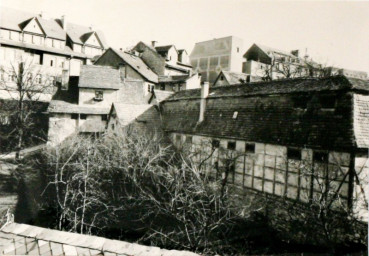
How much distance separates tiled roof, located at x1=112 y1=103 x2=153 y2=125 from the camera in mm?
25116

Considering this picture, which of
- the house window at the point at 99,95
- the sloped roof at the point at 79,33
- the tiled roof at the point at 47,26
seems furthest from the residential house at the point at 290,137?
the sloped roof at the point at 79,33

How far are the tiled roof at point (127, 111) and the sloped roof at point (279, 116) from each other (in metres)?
3.52

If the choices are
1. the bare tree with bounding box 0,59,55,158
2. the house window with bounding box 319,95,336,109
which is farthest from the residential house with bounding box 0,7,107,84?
the house window with bounding box 319,95,336,109

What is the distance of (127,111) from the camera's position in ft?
84.3

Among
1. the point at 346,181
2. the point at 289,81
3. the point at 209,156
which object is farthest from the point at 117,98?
the point at 346,181

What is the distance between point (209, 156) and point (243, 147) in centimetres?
216

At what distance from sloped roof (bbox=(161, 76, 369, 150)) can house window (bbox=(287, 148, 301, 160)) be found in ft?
1.04

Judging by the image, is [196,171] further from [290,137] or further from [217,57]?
[217,57]

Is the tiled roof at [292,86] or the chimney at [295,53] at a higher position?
the chimney at [295,53]

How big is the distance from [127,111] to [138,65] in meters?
15.2

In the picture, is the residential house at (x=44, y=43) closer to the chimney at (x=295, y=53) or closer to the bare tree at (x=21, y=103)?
the bare tree at (x=21, y=103)

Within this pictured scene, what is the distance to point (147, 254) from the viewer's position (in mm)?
4840

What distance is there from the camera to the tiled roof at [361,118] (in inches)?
500

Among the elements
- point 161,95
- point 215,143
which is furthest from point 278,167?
point 161,95
